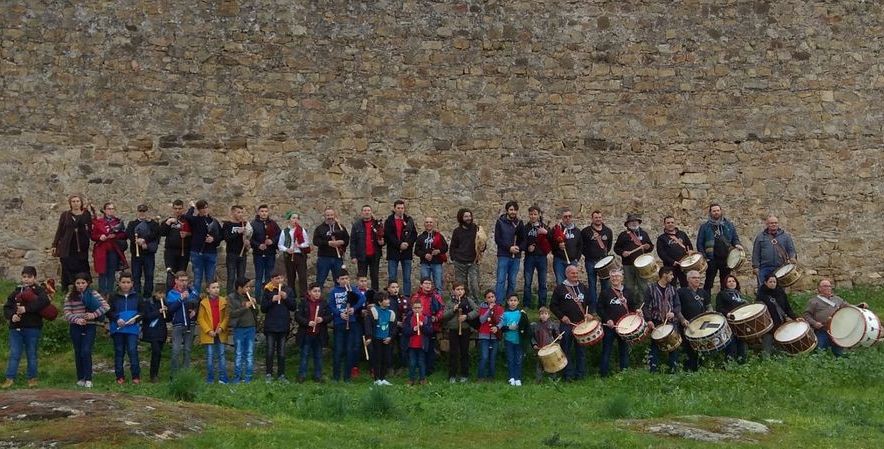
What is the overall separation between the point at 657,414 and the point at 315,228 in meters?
7.32

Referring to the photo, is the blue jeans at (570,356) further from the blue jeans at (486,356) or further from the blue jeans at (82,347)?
the blue jeans at (82,347)

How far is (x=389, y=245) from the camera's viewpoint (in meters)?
16.9

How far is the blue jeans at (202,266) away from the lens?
54.8 ft

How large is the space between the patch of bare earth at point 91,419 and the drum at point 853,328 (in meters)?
7.99

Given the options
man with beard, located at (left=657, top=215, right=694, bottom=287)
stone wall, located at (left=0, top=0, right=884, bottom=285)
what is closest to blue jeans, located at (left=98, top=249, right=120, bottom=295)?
stone wall, located at (left=0, top=0, right=884, bottom=285)

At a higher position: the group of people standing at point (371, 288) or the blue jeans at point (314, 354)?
the group of people standing at point (371, 288)

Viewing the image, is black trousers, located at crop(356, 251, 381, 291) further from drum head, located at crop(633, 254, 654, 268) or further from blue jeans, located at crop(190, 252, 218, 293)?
drum head, located at crop(633, 254, 654, 268)

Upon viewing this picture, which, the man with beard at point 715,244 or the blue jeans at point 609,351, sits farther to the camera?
the man with beard at point 715,244

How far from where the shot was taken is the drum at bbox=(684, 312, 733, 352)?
14.7 m

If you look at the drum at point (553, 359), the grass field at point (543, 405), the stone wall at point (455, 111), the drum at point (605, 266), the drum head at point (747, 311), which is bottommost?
the grass field at point (543, 405)

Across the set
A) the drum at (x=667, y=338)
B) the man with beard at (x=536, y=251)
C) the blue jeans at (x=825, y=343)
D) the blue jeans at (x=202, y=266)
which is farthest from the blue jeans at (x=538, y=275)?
the blue jeans at (x=202, y=266)

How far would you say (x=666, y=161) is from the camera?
19.0 m

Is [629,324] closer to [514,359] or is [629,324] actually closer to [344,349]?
[514,359]

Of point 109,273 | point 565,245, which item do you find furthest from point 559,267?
point 109,273
